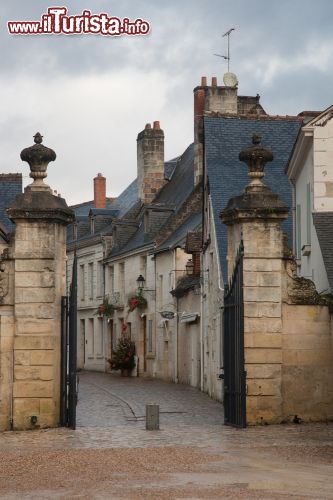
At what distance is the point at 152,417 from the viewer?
59.5ft

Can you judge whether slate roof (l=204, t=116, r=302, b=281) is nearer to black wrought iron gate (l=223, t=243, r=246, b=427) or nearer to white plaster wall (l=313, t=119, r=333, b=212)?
white plaster wall (l=313, t=119, r=333, b=212)

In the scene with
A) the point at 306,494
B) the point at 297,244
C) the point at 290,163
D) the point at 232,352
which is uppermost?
the point at 290,163

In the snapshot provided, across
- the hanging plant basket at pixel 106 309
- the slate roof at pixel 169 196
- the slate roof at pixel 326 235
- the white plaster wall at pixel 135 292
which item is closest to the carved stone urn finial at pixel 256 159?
the slate roof at pixel 326 235

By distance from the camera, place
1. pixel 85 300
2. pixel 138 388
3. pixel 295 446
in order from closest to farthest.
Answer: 1. pixel 295 446
2. pixel 138 388
3. pixel 85 300

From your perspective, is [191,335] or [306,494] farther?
[191,335]

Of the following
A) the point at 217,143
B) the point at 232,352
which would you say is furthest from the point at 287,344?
the point at 217,143

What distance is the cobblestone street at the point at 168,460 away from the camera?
11.1m

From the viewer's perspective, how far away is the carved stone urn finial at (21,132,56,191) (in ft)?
60.9

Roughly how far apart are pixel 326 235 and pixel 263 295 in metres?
2.23

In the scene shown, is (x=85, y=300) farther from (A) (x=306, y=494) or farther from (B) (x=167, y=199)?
(A) (x=306, y=494)

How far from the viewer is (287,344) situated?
61.8 feet

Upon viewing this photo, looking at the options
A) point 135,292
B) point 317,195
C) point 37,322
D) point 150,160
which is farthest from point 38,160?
point 150,160

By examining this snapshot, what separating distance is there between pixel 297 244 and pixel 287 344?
6.99 metres

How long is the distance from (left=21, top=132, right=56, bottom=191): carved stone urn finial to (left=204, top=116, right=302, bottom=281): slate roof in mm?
8585
